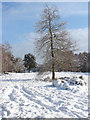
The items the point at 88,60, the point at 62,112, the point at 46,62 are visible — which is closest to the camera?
the point at 62,112

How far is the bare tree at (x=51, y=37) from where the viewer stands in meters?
13.8


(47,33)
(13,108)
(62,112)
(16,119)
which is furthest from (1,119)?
(47,33)

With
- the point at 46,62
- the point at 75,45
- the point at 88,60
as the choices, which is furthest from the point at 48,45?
the point at 88,60

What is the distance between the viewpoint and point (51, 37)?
14.2 metres

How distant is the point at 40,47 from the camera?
14219mm

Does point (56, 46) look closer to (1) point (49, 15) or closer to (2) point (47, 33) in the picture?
(2) point (47, 33)

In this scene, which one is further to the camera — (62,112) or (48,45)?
(48,45)

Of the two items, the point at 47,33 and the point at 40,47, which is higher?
the point at 47,33

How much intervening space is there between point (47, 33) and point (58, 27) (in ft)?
4.29

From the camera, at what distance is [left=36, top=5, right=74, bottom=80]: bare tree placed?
13.8 metres

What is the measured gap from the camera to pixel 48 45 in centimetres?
1410

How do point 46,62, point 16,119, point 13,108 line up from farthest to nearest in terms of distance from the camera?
point 46,62 → point 13,108 → point 16,119

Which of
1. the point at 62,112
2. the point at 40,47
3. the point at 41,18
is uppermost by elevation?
the point at 41,18

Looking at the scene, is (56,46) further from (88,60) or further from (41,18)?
(88,60)
